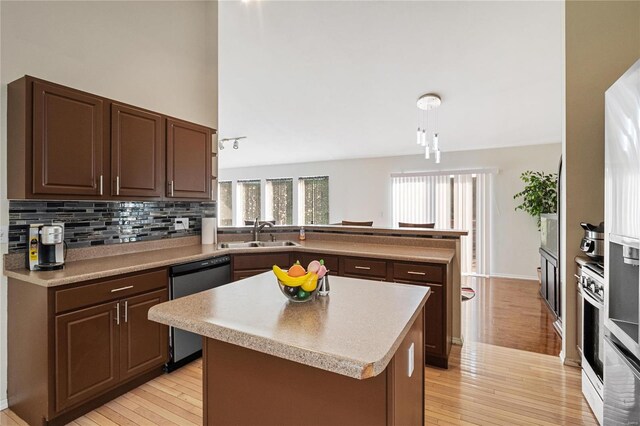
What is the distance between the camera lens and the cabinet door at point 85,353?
1.85 m

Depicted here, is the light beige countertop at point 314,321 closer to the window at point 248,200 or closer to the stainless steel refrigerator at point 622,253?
the stainless steel refrigerator at point 622,253

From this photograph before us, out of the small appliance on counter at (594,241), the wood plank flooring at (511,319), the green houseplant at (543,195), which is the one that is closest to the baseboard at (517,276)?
the wood plank flooring at (511,319)

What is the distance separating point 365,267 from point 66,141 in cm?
239

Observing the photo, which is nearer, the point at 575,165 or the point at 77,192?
the point at 77,192

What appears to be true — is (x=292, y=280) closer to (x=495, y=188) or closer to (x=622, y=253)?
(x=622, y=253)

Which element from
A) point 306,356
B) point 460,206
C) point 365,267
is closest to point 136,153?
point 365,267

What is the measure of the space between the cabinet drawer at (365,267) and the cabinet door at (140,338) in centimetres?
151

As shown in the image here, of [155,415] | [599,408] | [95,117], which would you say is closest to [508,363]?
[599,408]

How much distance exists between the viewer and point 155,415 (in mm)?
1989

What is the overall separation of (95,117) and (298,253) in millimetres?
1968

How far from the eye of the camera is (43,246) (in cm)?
204

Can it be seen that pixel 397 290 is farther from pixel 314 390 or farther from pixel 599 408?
pixel 599 408

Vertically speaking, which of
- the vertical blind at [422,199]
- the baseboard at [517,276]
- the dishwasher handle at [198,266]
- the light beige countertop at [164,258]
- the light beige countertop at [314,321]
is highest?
the vertical blind at [422,199]

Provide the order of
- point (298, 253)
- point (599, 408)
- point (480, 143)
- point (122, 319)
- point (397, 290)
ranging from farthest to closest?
point (480, 143)
point (298, 253)
point (122, 319)
point (599, 408)
point (397, 290)
